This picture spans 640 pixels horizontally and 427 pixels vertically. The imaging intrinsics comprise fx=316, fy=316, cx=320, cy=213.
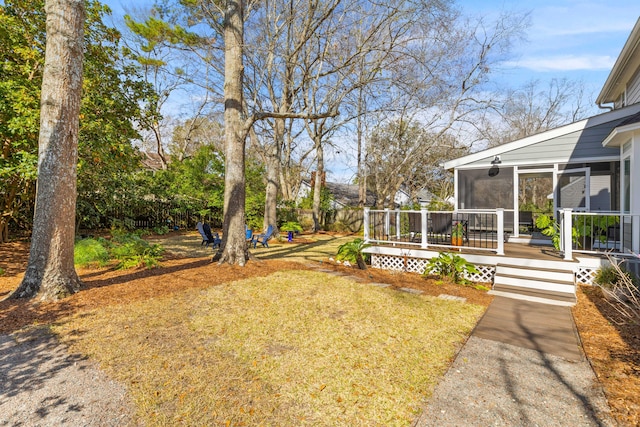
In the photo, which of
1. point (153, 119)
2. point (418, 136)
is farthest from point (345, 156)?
point (153, 119)

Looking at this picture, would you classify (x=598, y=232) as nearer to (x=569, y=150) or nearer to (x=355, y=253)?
(x=569, y=150)

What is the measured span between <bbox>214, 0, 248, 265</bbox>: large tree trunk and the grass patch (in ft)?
6.84

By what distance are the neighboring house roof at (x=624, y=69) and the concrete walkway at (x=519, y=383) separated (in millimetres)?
6780

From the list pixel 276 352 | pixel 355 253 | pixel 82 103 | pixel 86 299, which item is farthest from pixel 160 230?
pixel 276 352

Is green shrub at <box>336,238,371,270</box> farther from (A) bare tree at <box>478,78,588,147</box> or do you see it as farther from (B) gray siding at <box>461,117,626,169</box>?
(A) bare tree at <box>478,78,588,147</box>

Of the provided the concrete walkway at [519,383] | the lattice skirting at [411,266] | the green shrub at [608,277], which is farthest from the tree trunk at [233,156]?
the green shrub at [608,277]

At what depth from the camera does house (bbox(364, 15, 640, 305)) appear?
19.7 feet

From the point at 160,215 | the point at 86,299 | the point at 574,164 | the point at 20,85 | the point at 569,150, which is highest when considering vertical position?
the point at 20,85

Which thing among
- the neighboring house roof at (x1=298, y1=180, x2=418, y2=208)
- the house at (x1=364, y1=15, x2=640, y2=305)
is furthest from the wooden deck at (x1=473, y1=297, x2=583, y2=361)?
the neighboring house roof at (x1=298, y1=180, x2=418, y2=208)

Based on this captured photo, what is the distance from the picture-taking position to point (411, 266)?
25.4ft

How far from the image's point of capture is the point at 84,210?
12.1 m

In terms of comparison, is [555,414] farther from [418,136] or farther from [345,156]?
[345,156]

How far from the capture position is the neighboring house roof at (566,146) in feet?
25.8

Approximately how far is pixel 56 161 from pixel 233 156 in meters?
3.28
